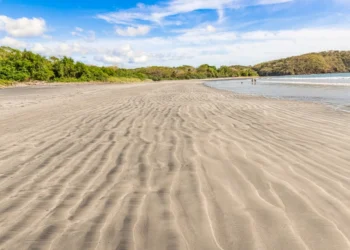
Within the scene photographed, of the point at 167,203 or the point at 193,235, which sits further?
the point at 167,203

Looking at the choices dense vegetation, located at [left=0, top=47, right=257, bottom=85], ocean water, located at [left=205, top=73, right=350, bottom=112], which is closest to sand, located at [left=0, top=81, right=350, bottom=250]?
ocean water, located at [left=205, top=73, right=350, bottom=112]

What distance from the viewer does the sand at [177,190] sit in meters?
2.30

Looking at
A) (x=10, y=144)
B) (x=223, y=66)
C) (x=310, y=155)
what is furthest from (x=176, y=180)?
(x=223, y=66)

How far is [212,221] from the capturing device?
2.54m

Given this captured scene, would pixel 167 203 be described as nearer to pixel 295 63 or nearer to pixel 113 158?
pixel 113 158

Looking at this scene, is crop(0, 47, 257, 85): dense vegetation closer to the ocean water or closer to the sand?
the ocean water

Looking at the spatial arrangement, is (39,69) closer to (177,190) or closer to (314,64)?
(177,190)

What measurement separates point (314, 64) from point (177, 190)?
15214 cm

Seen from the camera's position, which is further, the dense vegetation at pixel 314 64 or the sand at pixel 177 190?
the dense vegetation at pixel 314 64

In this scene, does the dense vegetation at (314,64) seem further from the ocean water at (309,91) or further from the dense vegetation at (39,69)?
the ocean water at (309,91)

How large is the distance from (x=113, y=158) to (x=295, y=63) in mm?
156410

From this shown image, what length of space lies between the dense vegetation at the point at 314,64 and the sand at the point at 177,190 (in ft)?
483

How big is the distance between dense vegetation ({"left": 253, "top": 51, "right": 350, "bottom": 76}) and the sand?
147317 millimetres

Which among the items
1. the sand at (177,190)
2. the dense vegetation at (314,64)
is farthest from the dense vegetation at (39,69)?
the dense vegetation at (314,64)
